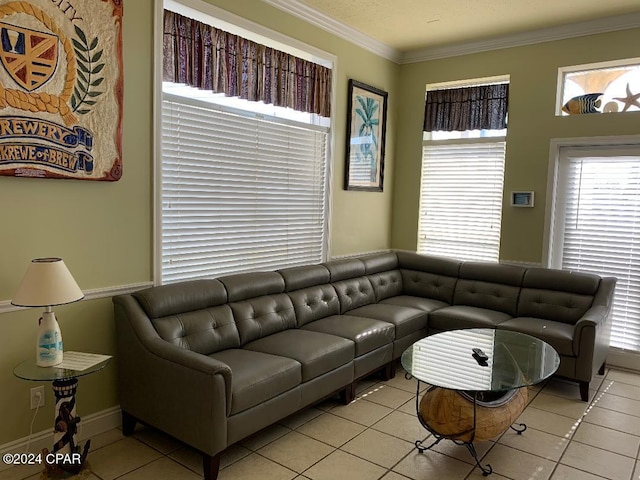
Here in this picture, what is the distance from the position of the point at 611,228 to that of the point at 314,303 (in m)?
2.85

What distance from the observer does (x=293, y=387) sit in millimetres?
2971

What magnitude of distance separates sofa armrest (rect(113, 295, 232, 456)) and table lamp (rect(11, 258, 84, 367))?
1.38ft

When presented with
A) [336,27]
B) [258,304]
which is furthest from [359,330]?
[336,27]

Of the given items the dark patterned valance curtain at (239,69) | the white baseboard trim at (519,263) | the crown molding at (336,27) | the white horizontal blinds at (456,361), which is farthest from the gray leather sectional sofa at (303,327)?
the crown molding at (336,27)

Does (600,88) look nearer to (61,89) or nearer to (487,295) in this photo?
(487,295)

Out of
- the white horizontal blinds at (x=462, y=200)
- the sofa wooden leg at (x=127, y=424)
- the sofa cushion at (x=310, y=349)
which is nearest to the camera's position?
the sofa wooden leg at (x=127, y=424)

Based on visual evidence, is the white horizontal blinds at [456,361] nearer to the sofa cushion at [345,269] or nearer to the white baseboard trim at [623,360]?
the sofa cushion at [345,269]

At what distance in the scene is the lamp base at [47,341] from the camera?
2.44 metres

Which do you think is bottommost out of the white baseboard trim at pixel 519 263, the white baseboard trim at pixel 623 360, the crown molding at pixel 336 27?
the white baseboard trim at pixel 623 360

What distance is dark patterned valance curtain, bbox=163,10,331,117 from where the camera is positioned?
3.28 metres

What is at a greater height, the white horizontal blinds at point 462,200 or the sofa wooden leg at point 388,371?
the white horizontal blinds at point 462,200

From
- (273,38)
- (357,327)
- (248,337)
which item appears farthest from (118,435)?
(273,38)

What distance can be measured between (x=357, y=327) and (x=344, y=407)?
1.98 ft

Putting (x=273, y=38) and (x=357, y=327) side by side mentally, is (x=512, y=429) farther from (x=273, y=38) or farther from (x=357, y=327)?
(x=273, y=38)
